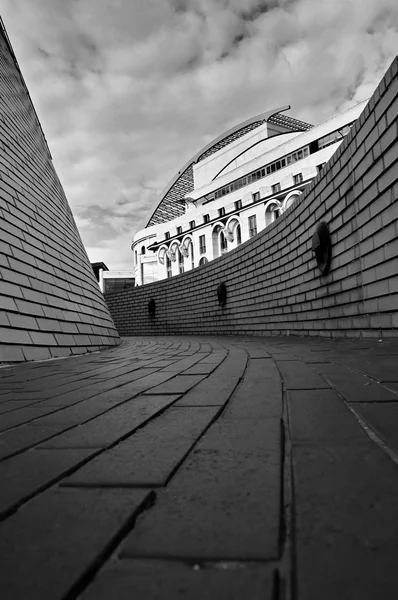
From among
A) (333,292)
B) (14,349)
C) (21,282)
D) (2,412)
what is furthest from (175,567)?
(333,292)

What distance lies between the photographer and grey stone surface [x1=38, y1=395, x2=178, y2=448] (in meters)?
1.20

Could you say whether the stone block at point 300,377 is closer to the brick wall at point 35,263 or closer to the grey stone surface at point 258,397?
the grey stone surface at point 258,397

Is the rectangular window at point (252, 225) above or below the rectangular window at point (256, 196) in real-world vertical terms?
below

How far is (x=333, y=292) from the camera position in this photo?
5.83 m

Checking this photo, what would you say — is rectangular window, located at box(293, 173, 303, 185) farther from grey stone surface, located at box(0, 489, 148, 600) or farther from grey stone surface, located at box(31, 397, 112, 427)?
grey stone surface, located at box(0, 489, 148, 600)

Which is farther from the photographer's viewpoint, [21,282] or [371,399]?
[21,282]

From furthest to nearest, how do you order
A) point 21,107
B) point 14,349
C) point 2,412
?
point 21,107 → point 14,349 → point 2,412

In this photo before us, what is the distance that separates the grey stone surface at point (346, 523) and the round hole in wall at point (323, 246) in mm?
5268

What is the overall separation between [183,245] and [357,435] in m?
36.7

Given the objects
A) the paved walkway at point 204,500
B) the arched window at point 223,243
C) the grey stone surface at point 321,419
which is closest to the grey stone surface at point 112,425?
the paved walkway at point 204,500

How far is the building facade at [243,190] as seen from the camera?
93.8ft

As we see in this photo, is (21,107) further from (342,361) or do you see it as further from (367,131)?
(342,361)

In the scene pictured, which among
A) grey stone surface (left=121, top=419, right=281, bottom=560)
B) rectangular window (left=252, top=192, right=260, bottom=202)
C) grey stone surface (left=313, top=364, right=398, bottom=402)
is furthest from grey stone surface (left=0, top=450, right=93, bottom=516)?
rectangular window (left=252, top=192, right=260, bottom=202)

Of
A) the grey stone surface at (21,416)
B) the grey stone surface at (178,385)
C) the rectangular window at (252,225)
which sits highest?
the rectangular window at (252,225)
